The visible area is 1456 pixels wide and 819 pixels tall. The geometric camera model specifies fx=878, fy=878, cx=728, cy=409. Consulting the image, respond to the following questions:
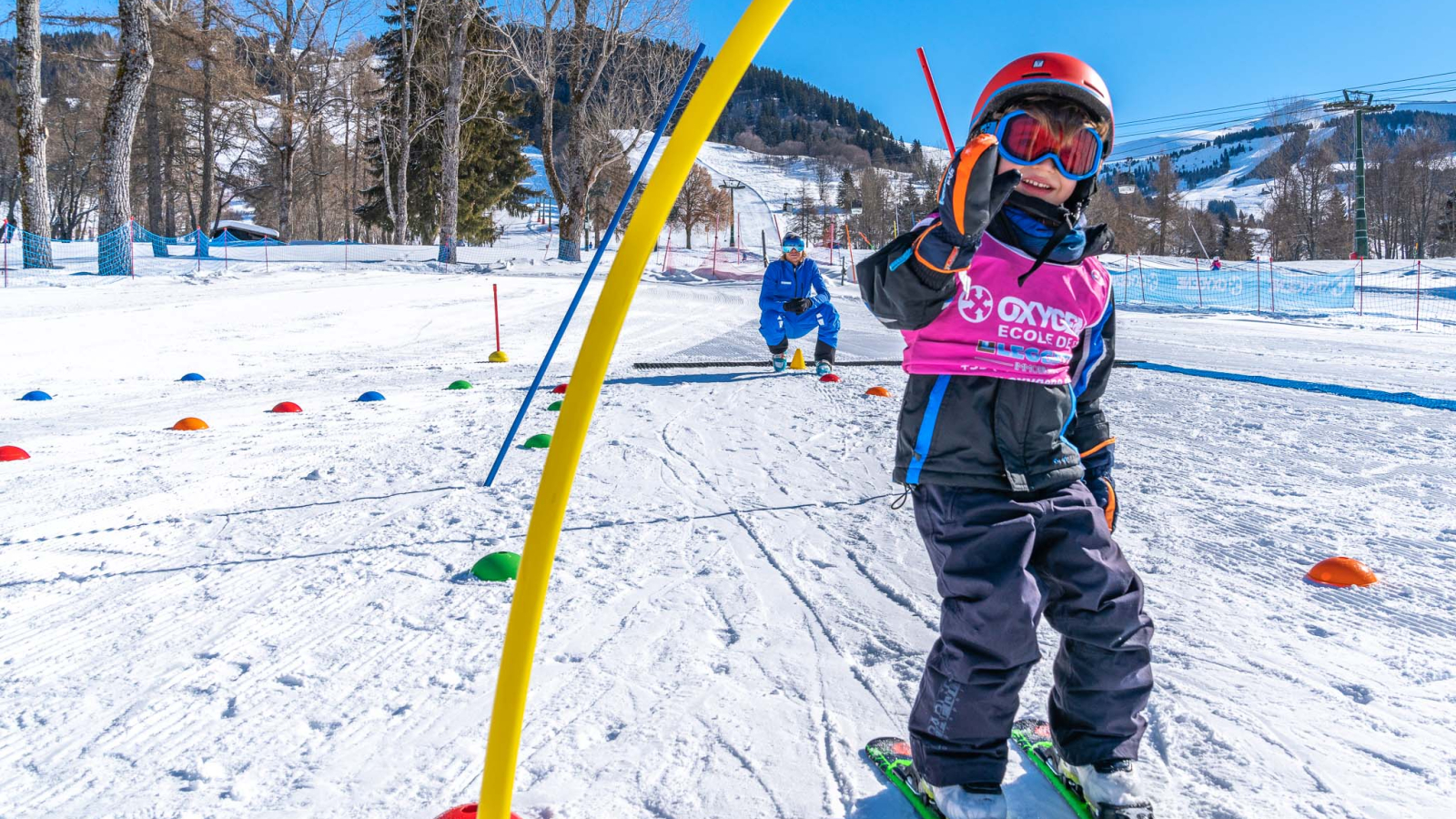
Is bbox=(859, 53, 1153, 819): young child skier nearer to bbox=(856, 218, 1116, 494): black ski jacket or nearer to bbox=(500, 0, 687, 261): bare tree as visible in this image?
bbox=(856, 218, 1116, 494): black ski jacket

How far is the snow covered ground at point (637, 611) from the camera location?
2.09m

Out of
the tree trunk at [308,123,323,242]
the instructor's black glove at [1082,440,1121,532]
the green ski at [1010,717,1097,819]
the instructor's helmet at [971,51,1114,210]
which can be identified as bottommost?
the green ski at [1010,717,1097,819]

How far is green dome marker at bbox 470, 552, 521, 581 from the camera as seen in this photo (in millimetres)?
3426

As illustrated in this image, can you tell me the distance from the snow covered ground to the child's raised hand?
1.28 meters

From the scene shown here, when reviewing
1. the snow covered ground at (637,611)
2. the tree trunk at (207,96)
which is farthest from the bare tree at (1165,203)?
the snow covered ground at (637,611)

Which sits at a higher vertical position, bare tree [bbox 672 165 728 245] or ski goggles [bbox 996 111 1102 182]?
bare tree [bbox 672 165 728 245]

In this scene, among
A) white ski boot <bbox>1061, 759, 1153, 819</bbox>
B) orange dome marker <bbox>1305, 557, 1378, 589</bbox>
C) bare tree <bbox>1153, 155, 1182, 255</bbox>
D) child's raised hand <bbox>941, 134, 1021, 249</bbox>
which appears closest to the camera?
child's raised hand <bbox>941, 134, 1021, 249</bbox>

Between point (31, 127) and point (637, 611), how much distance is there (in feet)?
53.8

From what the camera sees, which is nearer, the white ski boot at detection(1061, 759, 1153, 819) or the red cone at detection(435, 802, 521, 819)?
the red cone at detection(435, 802, 521, 819)

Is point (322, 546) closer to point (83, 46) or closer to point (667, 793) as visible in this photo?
point (667, 793)

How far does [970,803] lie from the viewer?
189 centimetres

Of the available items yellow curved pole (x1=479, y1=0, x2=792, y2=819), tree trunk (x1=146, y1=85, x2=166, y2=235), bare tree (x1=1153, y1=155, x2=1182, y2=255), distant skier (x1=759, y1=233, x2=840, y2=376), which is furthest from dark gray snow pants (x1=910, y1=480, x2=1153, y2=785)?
bare tree (x1=1153, y1=155, x2=1182, y2=255)

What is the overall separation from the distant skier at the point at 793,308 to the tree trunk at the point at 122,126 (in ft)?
40.5

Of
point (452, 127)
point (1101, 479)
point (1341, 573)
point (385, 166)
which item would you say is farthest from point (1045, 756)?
point (385, 166)
